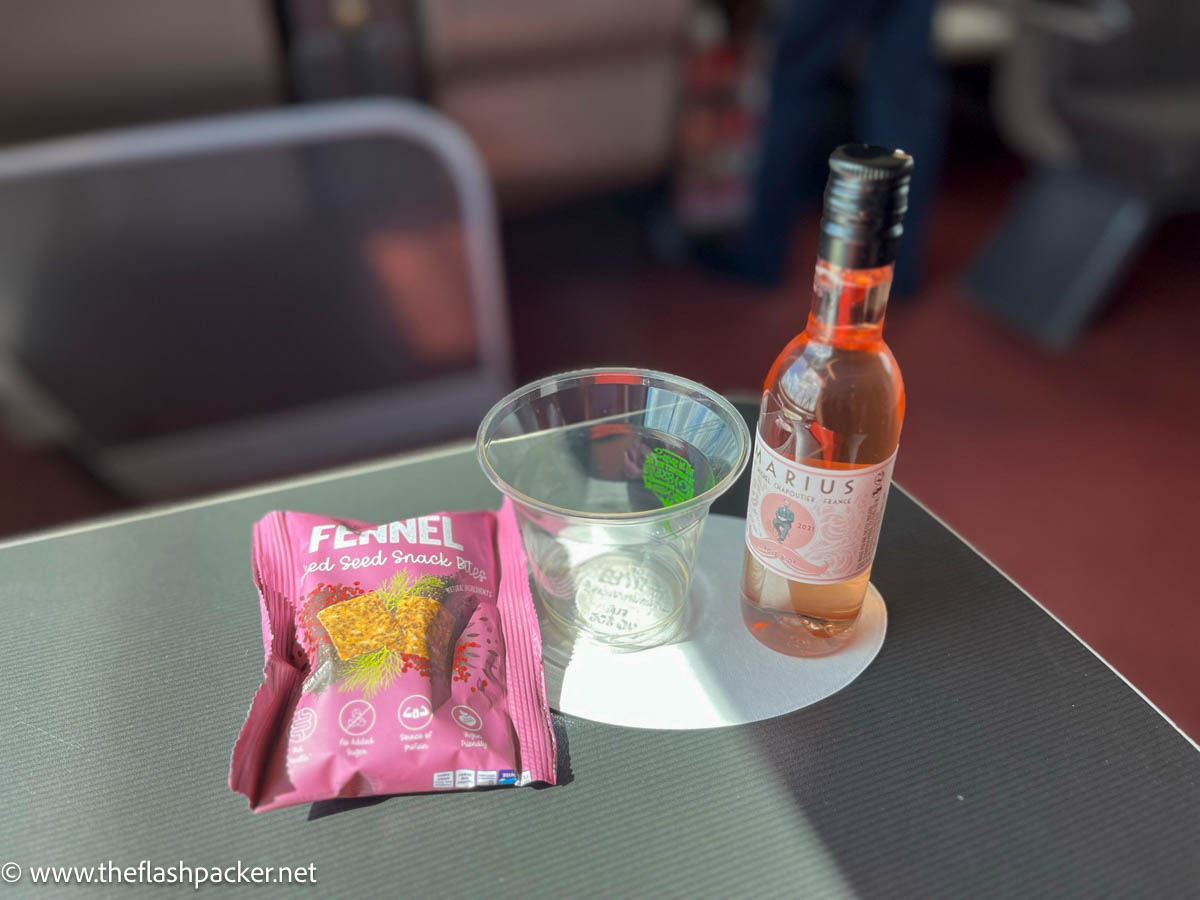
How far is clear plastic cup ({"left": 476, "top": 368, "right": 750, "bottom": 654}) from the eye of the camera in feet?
1.88

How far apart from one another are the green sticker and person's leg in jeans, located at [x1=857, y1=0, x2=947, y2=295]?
1.32m

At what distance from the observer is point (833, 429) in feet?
1.64

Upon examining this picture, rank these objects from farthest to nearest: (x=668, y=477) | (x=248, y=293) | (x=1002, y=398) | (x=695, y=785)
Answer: (x=1002, y=398) → (x=248, y=293) → (x=668, y=477) → (x=695, y=785)

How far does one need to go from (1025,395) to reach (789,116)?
0.68 m

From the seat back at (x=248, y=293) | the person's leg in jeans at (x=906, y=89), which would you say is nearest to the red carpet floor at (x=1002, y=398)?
the seat back at (x=248, y=293)

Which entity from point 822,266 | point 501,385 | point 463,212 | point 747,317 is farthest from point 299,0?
point 822,266

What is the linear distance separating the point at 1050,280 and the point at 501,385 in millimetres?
1122

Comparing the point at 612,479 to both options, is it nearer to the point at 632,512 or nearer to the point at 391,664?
the point at 632,512

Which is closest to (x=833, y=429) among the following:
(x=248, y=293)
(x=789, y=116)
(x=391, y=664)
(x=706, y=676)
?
(x=706, y=676)

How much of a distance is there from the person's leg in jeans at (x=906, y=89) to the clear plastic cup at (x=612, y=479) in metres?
1.31

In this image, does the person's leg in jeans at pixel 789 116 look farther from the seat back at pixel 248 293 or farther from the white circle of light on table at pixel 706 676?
the white circle of light on table at pixel 706 676

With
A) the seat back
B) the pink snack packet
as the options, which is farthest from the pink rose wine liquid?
the seat back

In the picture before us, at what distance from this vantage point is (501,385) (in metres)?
1.55

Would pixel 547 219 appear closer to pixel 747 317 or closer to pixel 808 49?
pixel 747 317
